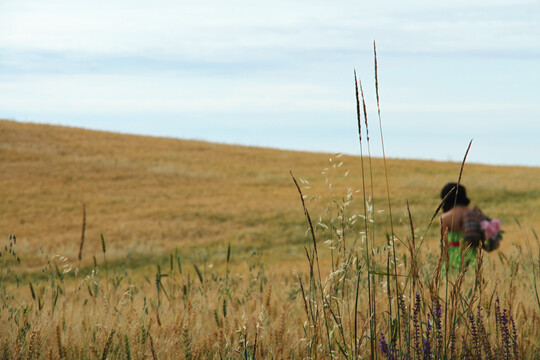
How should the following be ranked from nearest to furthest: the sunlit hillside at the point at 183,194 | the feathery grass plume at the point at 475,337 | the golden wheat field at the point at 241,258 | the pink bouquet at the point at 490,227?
the feathery grass plume at the point at 475,337 < the golden wheat field at the point at 241,258 < the pink bouquet at the point at 490,227 < the sunlit hillside at the point at 183,194

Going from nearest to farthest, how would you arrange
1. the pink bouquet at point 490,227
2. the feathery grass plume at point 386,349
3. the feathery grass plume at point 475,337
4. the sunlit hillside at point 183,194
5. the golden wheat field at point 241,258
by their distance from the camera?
the feathery grass plume at point 386,349, the feathery grass plume at point 475,337, the golden wheat field at point 241,258, the pink bouquet at point 490,227, the sunlit hillside at point 183,194

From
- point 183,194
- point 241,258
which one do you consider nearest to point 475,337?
point 241,258

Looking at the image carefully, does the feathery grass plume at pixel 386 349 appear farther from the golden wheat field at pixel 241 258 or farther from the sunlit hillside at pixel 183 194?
the sunlit hillside at pixel 183 194

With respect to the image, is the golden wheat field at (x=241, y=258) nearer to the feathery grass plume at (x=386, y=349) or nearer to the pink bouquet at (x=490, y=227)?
the feathery grass plume at (x=386, y=349)

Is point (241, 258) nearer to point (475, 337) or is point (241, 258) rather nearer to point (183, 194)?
point (183, 194)

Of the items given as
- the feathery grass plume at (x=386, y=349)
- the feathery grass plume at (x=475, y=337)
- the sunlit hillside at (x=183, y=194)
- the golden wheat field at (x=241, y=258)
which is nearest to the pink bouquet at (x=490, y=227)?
the golden wheat field at (x=241, y=258)

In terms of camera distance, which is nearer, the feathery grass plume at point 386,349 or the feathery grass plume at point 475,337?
the feathery grass plume at point 386,349

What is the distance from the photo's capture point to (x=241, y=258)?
51.1 feet

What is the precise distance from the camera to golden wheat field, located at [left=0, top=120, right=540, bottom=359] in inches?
92.8

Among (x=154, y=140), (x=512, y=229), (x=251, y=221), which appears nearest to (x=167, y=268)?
(x=251, y=221)

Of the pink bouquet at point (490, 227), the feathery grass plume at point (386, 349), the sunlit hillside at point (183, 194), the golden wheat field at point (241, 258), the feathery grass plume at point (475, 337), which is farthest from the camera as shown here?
A: the sunlit hillside at point (183, 194)

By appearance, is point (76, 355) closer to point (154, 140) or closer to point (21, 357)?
point (21, 357)

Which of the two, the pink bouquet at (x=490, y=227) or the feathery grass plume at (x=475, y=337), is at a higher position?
the feathery grass plume at (x=475, y=337)

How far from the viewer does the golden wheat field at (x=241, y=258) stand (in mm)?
2357
